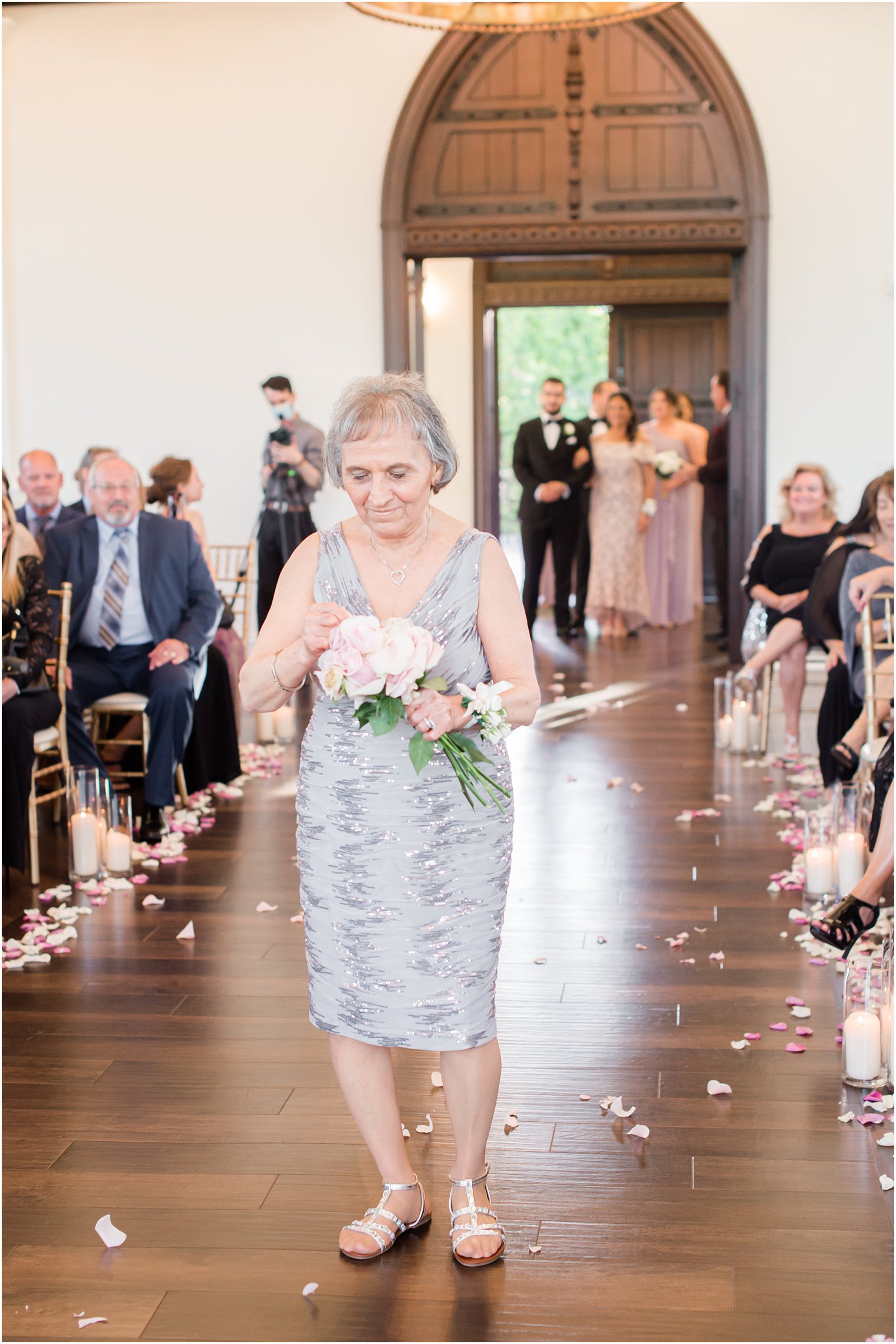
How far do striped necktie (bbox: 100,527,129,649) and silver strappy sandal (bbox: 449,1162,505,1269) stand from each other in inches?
137

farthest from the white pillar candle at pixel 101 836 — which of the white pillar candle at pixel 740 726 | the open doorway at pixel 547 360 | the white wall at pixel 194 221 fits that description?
the open doorway at pixel 547 360

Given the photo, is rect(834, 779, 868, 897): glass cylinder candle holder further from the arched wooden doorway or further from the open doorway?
the open doorway

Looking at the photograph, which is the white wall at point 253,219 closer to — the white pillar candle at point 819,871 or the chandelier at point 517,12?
the chandelier at point 517,12

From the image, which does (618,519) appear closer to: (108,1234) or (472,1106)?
(472,1106)

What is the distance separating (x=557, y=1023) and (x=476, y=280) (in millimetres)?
10666

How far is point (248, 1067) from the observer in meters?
3.39

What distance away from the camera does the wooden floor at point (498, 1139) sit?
95.3 inches

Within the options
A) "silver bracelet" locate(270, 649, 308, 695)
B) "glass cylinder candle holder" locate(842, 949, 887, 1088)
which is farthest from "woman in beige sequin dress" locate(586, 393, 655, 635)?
"silver bracelet" locate(270, 649, 308, 695)

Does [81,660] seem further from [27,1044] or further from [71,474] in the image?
[71,474]

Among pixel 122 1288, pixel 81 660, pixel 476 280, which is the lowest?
pixel 122 1288

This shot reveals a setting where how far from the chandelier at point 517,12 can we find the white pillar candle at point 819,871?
372cm

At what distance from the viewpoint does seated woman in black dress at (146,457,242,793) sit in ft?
20.0

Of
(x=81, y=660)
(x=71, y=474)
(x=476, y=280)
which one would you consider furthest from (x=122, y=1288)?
(x=476, y=280)

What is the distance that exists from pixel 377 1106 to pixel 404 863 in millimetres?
465
